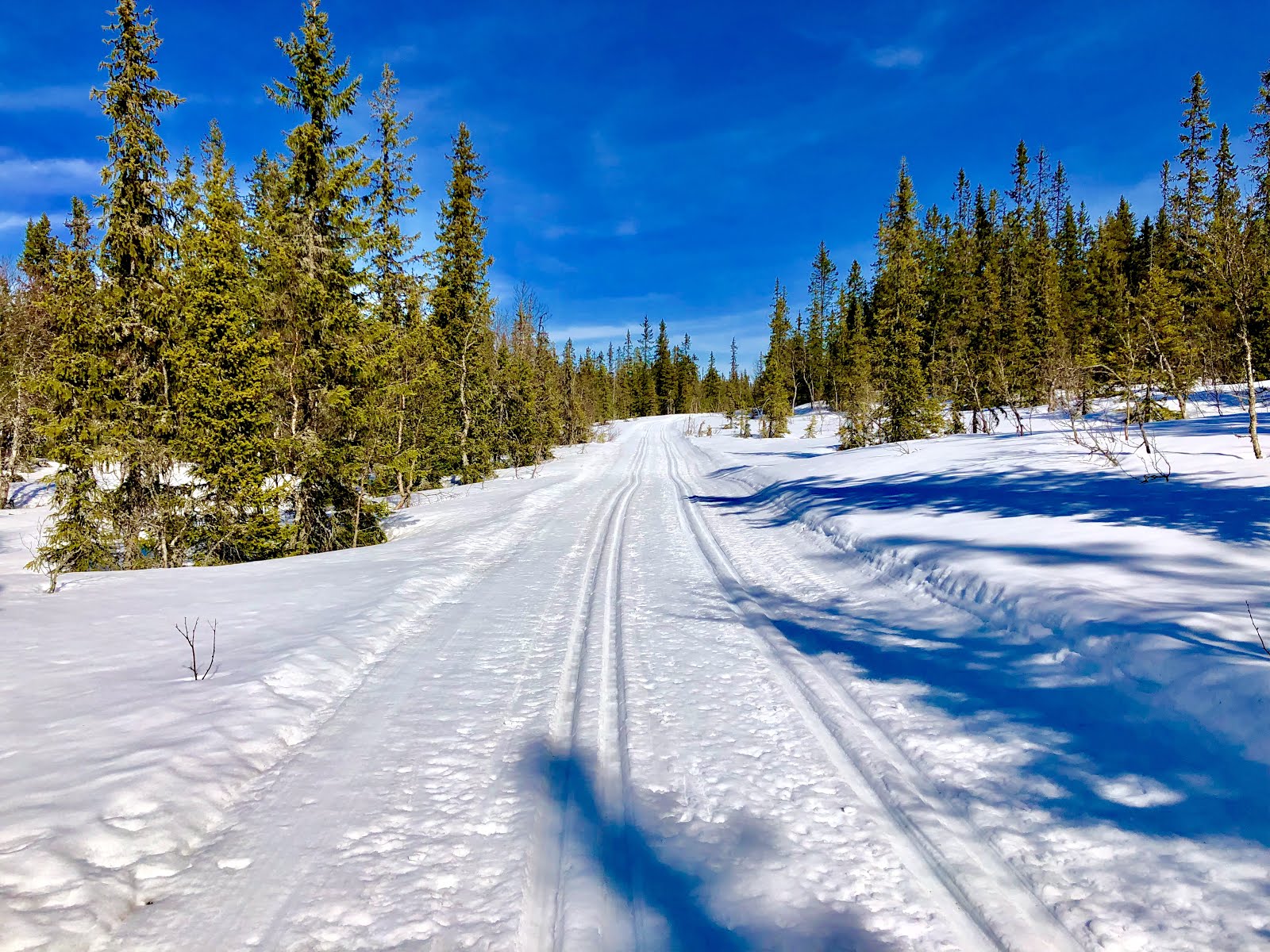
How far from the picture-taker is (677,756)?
10.9ft

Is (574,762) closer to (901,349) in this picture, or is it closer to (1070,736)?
(1070,736)

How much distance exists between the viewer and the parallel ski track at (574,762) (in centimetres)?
218

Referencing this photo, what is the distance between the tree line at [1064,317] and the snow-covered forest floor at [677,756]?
224 inches

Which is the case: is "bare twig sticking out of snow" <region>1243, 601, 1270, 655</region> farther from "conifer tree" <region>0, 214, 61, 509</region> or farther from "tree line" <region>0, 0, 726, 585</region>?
"conifer tree" <region>0, 214, 61, 509</region>

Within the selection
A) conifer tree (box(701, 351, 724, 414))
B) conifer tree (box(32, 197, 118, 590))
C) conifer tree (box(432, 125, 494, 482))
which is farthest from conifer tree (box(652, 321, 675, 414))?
conifer tree (box(32, 197, 118, 590))

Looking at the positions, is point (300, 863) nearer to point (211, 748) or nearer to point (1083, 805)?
point (211, 748)

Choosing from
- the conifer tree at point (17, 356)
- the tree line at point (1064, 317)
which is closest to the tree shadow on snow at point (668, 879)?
the tree line at point (1064, 317)

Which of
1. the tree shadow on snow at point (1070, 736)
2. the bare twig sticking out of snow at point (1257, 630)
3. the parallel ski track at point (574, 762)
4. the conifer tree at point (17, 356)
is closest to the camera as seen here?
the parallel ski track at point (574, 762)

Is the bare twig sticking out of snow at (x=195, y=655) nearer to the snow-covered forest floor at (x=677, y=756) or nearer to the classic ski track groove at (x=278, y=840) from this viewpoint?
the snow-covered forest floor at (x=677, y=756)

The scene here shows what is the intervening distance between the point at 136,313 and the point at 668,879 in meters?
14.5

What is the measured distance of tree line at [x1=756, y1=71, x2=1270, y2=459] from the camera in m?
10.2

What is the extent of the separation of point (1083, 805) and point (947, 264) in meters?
37.6

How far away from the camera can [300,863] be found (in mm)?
2506

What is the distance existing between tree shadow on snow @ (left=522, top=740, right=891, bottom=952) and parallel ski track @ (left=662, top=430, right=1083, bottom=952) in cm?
49
